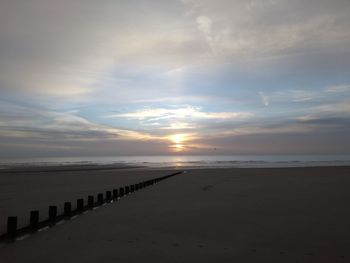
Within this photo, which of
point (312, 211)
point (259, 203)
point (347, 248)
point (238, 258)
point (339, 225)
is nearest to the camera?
point (238, 258)

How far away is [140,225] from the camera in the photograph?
10.1 m

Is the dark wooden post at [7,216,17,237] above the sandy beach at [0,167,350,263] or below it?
above

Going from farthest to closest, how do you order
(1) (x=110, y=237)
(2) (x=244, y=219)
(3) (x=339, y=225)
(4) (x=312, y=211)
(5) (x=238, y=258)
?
(4) (x=312, y=211)
(2) (x=244, y=219)
(3) (x=339, y=225)
(1) (x=110, y=237)
(5) (x=238, y=258)

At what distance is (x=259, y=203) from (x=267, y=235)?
571cm

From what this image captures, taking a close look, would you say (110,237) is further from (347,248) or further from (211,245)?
(347,248)

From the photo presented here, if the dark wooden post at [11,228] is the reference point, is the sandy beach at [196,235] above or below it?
below

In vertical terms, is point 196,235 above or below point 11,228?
below

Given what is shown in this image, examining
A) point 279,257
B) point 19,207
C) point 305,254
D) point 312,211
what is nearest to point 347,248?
point 305,254

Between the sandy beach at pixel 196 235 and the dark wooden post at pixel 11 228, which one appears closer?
the sandy beach at pixel 196 235

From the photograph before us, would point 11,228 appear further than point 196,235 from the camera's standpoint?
No

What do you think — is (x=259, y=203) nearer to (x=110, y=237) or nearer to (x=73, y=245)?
(x=110, y=237)

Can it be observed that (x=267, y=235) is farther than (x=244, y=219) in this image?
No

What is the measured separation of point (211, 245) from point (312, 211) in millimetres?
5975

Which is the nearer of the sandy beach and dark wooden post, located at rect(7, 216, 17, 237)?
the sandy beach
